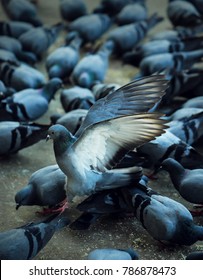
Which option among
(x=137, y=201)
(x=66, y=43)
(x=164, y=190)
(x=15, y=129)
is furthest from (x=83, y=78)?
(x=137, y=201)

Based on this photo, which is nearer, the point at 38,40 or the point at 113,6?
the point at 38,40

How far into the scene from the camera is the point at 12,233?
3602mm

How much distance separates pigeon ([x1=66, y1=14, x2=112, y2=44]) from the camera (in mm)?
7070

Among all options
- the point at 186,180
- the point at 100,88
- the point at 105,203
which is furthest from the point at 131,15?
the point at 105,203

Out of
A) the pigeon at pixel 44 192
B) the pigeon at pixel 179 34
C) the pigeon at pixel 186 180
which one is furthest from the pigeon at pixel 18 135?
the pigeon at pixel 179 34

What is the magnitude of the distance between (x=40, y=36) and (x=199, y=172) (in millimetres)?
3112

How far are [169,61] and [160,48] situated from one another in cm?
42

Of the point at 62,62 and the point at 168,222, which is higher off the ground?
the point at 62,62

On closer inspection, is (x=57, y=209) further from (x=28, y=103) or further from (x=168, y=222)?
(x=28, y=103)

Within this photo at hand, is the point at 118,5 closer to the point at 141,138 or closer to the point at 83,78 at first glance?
the point at 83,78

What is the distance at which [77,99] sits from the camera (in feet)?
17.9

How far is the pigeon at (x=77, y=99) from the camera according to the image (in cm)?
538

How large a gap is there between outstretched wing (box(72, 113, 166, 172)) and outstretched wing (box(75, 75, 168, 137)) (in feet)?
0.86

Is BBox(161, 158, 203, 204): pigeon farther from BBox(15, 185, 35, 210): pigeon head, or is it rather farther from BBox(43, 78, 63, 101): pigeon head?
BBox(43, 78, 63, 101): pigeon head
